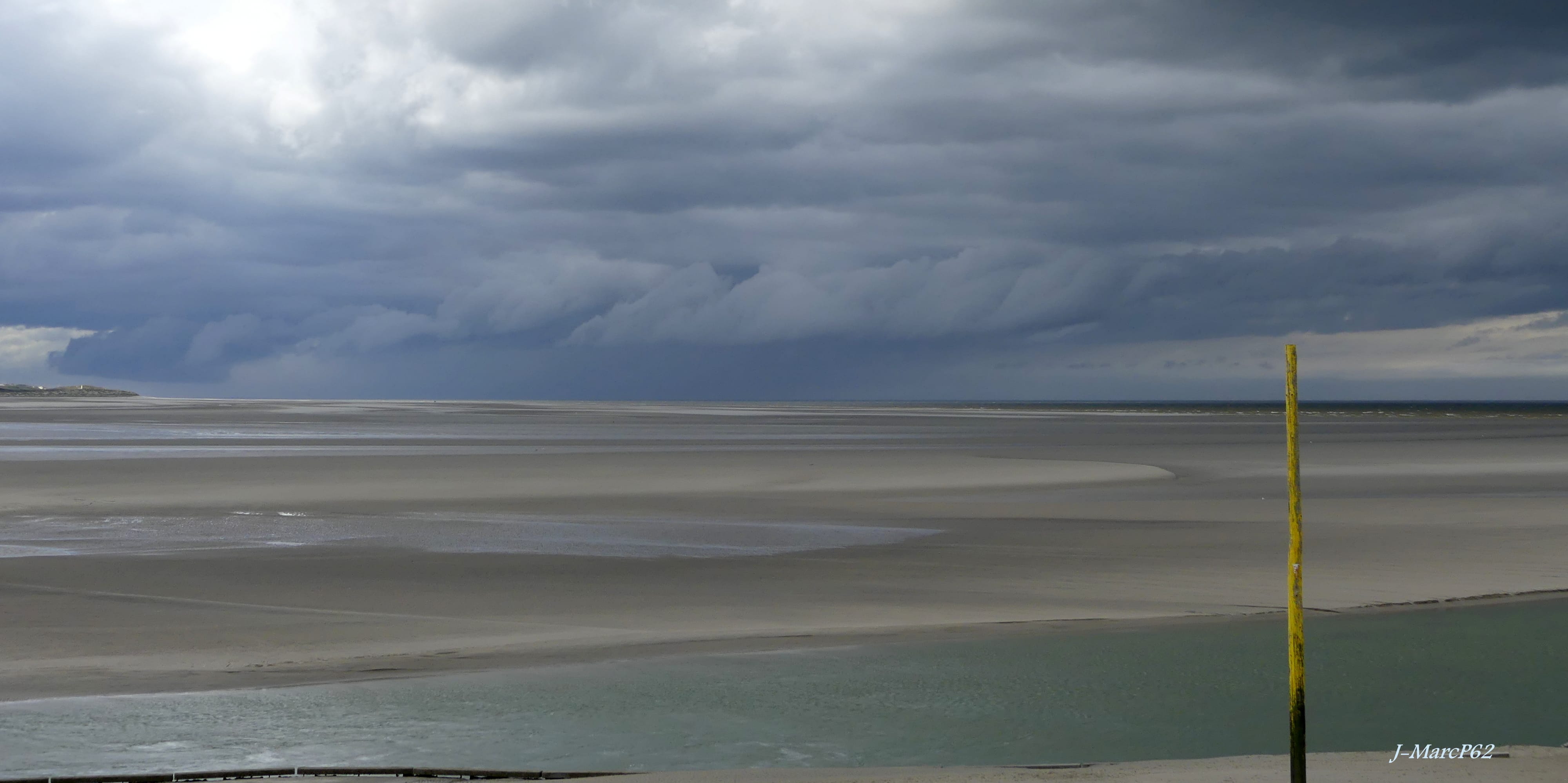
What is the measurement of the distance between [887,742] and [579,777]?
87.7 inches

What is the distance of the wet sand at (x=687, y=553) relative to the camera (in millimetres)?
11844

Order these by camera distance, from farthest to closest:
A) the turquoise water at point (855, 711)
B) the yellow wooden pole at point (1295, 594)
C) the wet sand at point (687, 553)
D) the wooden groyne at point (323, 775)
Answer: the wet sand at point (687, 553), the turquoise water at point (855, 711), the wooden groyne at point (323, 775), the yellow wooden pole at point (1295, 594)

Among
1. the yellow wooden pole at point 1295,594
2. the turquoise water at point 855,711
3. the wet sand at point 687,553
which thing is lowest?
the turquoise water at point 855,711

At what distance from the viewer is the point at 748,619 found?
1298cm

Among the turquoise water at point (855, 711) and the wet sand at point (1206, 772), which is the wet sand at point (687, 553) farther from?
the wet sand at point (1206, 772)

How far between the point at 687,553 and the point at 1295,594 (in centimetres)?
1261

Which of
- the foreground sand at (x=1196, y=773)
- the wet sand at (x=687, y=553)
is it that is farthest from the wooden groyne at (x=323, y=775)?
the wet sand at (x=687, y=553)

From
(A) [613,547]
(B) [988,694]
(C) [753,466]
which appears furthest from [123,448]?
(B) [988,694]

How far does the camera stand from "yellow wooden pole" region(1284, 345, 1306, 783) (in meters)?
5.86

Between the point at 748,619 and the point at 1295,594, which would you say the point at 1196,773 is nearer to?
the point at 1295,594

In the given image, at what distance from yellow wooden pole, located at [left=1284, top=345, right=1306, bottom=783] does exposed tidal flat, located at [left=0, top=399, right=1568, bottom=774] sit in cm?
204

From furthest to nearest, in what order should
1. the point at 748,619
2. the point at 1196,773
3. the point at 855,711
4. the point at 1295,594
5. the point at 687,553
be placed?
the point at 687,553, the point at 748,619, the point at 855,711, the point at 1196,773, the point at 1295,594

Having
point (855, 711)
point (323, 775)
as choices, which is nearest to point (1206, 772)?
point (855, 711)

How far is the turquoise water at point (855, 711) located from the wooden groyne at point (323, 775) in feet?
0.63
